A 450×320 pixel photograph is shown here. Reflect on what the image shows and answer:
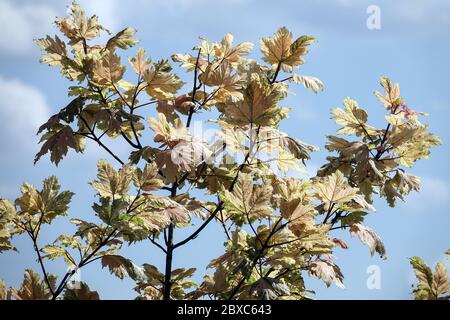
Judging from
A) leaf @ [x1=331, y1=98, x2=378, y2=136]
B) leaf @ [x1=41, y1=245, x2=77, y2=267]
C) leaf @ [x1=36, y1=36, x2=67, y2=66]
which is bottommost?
leaf @ [x1=41, y1=245, x2=77, y2=267]

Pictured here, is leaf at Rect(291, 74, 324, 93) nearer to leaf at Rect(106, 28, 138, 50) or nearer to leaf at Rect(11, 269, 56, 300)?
leaf at Rect(106, 28, 138, 50)

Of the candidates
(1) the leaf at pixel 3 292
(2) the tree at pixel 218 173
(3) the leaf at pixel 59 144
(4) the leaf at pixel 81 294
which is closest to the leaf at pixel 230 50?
(2) the tree at pixel 218 173

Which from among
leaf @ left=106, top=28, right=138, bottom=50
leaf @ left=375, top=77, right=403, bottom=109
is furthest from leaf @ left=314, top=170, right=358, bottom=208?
leaf @ left=106, top=28, right=138, bottom=50

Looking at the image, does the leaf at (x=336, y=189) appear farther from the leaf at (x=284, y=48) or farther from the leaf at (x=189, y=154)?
the leaf at (x=284, y=48)

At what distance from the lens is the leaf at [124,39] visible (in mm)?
4965

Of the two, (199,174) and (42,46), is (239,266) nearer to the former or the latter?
(199,174)

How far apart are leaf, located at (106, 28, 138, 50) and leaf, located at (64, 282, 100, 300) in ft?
7.53

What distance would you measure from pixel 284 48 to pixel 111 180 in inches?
66.5

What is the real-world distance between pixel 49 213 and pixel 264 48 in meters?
1.94

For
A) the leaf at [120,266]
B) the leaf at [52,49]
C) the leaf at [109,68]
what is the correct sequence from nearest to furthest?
the leaf at [120,266] → the leaf at [109,68] → the leaf at [52,49]

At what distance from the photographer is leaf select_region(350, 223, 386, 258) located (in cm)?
436

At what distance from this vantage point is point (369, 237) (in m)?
4.38

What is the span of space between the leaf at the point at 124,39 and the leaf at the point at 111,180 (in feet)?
5.65
